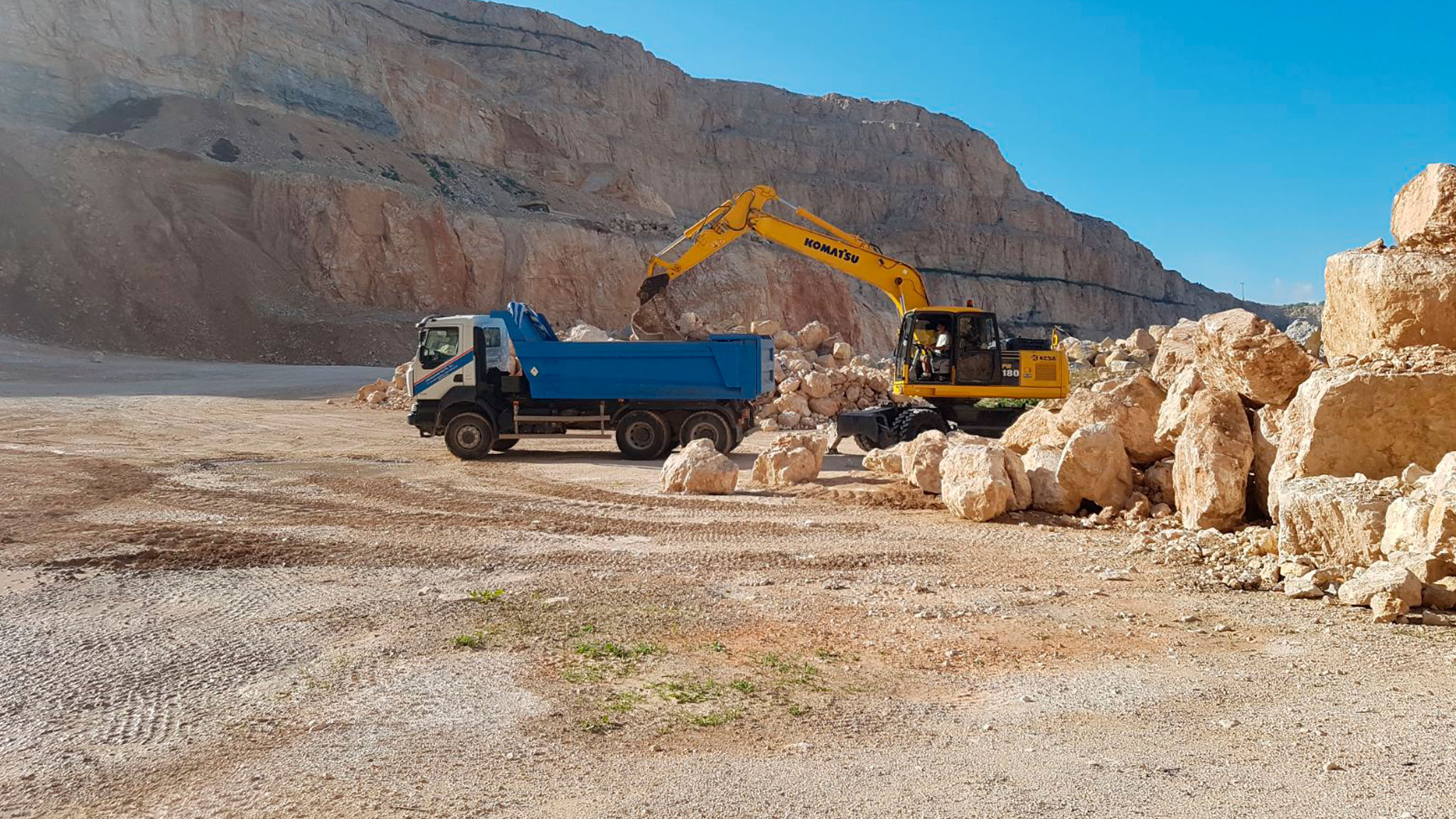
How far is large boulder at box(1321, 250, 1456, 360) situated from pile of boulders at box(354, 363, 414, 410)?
2004cm

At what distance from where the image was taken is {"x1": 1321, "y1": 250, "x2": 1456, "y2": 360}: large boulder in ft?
20.9

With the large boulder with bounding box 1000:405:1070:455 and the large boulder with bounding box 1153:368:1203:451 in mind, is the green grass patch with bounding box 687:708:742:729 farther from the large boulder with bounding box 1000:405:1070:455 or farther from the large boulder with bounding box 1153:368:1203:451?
the large boulder with bounding box 1000:405:1070:455

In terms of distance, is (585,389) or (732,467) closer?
(732,467)

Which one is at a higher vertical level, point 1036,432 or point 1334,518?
point 1036,432

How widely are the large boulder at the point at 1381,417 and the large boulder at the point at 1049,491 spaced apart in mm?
2400

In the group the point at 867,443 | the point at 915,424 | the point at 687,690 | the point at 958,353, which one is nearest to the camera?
the point at 687,690

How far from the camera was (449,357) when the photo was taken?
47.9 ft

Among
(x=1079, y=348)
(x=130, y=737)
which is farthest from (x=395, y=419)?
(x=1079, y=348)

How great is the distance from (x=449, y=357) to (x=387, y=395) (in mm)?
10199

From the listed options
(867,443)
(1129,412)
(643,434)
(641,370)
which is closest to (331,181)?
(641,370)

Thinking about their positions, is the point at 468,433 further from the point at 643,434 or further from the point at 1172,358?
the point at 1172,358

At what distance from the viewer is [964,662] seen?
16.4ft

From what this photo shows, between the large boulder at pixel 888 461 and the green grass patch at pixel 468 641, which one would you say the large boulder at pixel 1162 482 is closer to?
the large boulder at pixel 888 461

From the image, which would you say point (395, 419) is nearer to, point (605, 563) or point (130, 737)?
point (605, 563)
